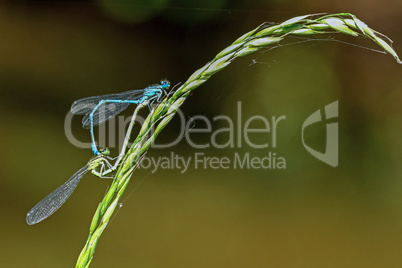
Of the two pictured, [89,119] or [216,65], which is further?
[89,119]

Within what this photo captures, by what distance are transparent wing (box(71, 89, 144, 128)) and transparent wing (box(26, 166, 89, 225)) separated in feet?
0.39

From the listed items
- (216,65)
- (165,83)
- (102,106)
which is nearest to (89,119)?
(102,106)

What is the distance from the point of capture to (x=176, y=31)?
0.87m

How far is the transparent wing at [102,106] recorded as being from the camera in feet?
2.69

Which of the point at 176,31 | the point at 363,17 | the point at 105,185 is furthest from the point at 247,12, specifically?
the point at 105,185

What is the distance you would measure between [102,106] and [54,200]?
0.81 feet

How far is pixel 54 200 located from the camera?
82cm

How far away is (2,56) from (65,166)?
303 millimetres

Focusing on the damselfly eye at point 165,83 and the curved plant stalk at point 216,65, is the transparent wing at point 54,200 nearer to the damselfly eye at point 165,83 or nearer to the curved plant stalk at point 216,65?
the damselfly eye at point 165,83

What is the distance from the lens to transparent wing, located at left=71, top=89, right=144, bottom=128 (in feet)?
2.69

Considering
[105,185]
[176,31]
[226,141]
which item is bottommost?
[105,185]

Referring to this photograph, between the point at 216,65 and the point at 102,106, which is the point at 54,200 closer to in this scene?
the point at 102,106

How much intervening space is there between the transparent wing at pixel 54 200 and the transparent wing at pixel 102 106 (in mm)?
119

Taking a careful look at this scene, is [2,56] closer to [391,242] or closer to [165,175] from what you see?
[165,175]
